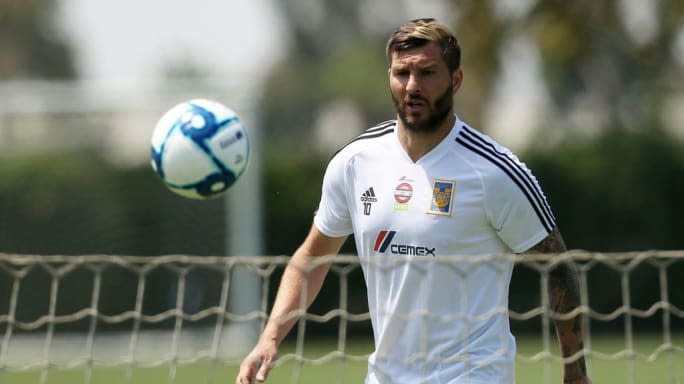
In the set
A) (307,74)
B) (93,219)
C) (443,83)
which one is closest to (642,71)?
(93,219)

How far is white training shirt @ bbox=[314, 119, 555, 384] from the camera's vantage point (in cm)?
475

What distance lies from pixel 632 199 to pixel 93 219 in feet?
27.4

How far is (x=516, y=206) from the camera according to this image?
4746mm

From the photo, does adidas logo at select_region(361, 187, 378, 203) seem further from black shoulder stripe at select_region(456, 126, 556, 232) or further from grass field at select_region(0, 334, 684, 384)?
grass field at select_region(0, 334, 684, 384)

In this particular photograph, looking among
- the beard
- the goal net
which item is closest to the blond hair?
the beard

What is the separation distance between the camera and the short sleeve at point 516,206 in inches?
187

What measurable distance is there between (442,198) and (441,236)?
6.3 inches

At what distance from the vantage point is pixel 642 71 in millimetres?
23766

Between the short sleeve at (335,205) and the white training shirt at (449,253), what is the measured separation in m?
0.26

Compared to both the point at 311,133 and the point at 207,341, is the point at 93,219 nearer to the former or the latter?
the point at 207,341

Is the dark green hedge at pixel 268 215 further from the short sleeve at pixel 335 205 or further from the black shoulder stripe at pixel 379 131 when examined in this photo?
the black shoulder stripe at pixel 379 131

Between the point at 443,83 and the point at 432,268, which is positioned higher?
the point at 443,83

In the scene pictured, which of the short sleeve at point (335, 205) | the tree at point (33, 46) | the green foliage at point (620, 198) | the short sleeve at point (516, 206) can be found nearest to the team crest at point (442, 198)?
the short sleeve at point (516, 206)

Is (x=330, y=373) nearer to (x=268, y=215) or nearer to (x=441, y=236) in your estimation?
(x=268, y=215)
